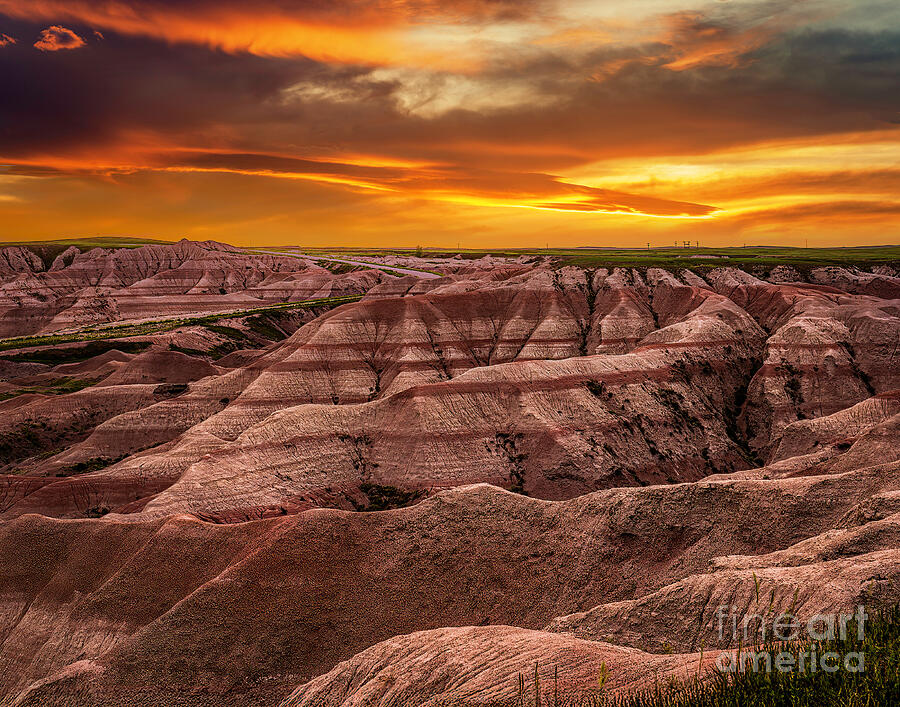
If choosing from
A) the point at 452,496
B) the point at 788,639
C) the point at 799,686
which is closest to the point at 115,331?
the point at 452,496

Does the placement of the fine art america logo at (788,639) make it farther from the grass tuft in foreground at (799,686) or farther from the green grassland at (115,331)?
the green grassland at (115,331)

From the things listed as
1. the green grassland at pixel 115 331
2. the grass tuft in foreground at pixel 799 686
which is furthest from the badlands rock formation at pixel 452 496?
the green grassland at pixel 115 331

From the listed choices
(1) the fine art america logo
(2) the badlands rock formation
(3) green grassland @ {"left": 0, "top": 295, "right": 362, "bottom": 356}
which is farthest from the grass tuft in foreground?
(3) green grassland @ {"left": 0, "top": 295, "right": 362, "bottom": 356}

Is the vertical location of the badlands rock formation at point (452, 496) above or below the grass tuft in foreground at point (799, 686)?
below

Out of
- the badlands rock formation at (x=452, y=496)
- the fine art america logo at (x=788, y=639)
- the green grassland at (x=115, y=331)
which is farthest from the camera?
the green grassland at (x=115, y=331)

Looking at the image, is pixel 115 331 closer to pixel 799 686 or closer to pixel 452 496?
pixel 452 496

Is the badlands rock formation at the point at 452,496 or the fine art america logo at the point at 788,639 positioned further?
the badlands rock formation at the point at 452,496
